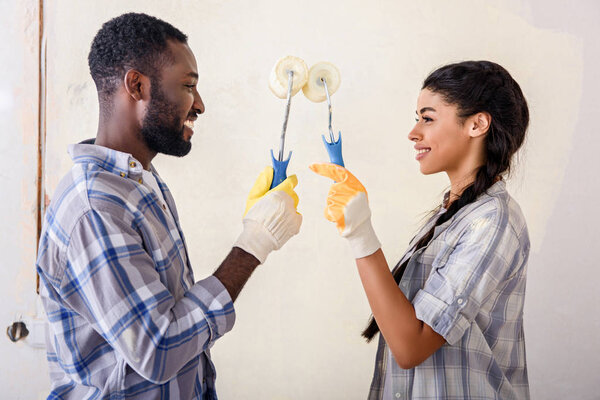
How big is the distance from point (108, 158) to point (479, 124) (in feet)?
2.89

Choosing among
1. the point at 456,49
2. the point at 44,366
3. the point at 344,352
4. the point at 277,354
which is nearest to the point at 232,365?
the point at 277,354

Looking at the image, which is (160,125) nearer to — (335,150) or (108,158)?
(108,158)

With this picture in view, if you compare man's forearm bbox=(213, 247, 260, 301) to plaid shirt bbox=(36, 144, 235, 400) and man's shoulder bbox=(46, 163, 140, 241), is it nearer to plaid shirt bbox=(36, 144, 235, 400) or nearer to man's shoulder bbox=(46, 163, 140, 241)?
plaid shirt bbox=(36, 144, 235, 400)

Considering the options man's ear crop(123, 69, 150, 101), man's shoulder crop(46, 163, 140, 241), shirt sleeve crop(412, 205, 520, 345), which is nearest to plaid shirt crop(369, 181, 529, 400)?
shirt sleeve crop(412, 205, 520, 345)

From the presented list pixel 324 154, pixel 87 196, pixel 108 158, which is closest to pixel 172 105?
pixel 108 158

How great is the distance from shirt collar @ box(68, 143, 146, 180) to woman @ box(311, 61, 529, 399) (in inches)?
18.3

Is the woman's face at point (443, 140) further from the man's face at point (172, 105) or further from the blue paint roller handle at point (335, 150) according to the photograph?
the man's face at point (172, 105)

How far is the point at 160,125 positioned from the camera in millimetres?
1068

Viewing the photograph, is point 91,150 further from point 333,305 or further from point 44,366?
point 44,366

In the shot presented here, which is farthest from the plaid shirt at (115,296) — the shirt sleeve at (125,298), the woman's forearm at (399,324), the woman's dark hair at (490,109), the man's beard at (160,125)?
the woman's dark hair at (490,109)

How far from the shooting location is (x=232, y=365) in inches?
78.9

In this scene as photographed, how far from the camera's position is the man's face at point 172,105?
1062mm

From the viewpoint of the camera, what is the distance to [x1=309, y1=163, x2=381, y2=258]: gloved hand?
108cm

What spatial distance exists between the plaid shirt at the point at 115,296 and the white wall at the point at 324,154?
1.04 meters
